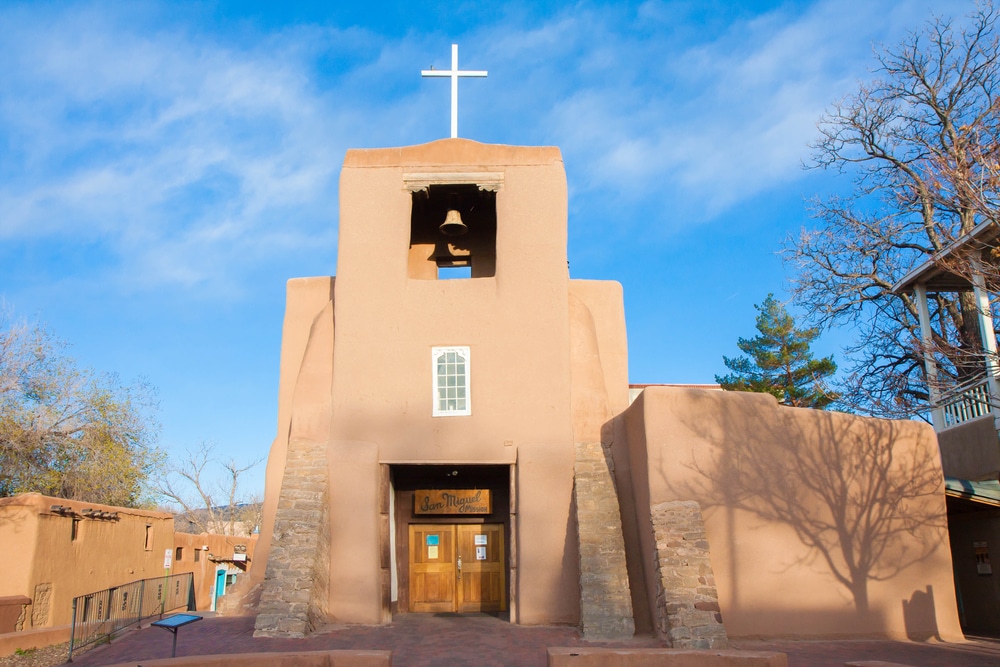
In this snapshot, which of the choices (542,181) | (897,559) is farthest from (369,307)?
(897,559)

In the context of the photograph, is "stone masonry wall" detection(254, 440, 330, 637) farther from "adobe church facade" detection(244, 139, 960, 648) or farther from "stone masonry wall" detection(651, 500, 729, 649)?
"stone masonry wall" detection(651, 500, 729, 649)

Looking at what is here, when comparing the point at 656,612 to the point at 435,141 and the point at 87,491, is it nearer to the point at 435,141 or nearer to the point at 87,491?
the point at 435,141

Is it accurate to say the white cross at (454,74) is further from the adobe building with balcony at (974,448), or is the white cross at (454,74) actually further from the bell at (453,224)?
the adobe building with balcony at (974,448)

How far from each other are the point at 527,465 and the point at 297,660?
6338 mm

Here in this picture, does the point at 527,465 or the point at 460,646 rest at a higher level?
the point at 527,465

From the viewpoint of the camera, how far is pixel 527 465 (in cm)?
1365

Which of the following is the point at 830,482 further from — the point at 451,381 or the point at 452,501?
the point at 452,501

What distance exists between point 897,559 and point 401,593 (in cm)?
Answer: 861

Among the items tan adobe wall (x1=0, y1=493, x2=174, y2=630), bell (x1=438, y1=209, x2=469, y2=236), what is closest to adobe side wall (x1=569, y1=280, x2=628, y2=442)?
bell (x1=438, y1=209, x2=469, y2=236)

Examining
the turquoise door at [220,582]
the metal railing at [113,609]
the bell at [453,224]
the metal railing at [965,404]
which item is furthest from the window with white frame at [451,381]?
the turquoise door at [220,582]

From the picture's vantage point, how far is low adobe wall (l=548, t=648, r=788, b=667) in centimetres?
767

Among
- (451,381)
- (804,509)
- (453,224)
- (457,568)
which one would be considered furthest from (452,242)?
(804,509)

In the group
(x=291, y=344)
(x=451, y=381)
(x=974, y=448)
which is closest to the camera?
(x=451, y=381)

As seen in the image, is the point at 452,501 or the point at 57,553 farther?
the point at 57,553
